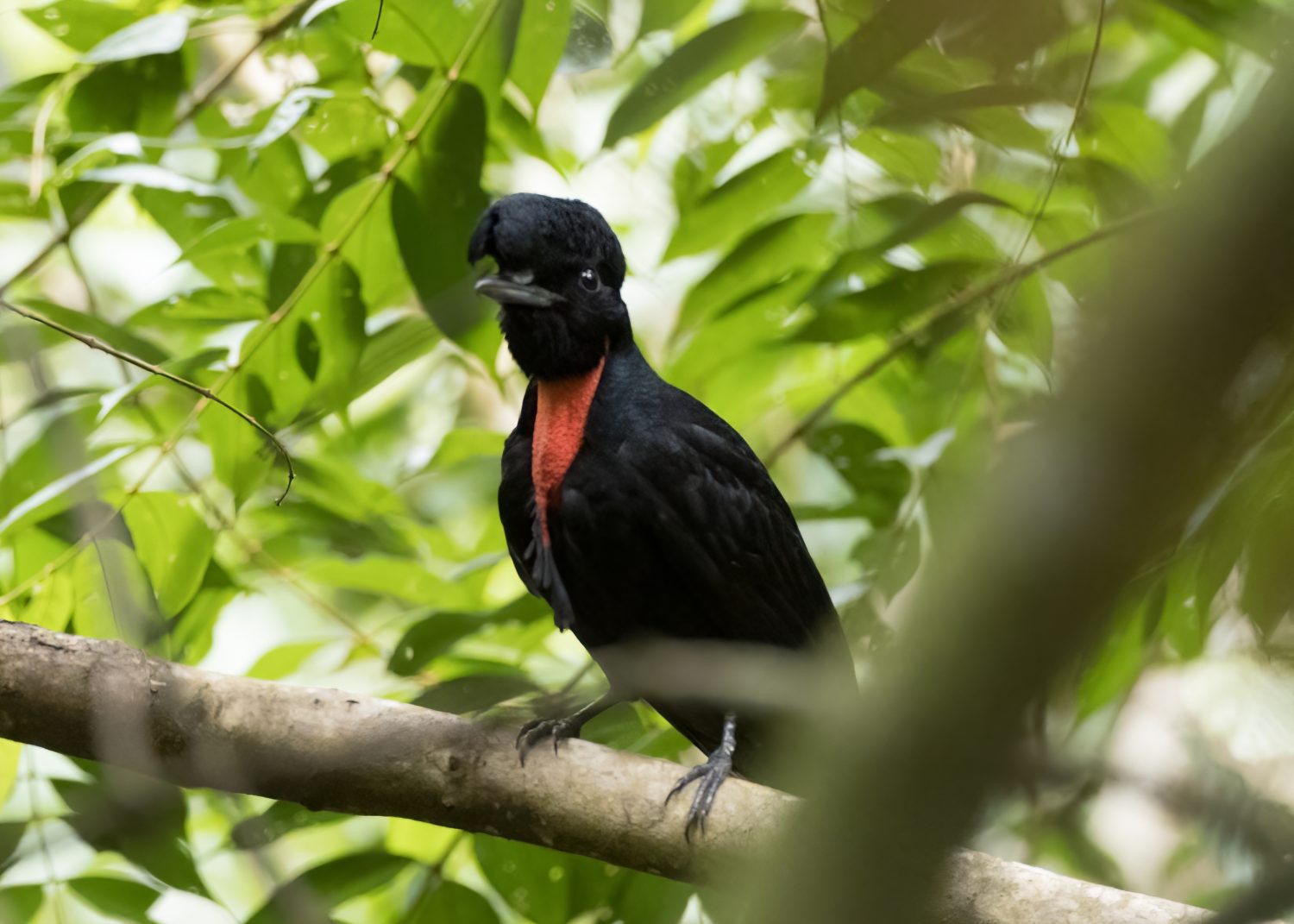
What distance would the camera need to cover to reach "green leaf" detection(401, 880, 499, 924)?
2.54 m

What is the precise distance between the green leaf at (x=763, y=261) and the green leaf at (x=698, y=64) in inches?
15.9

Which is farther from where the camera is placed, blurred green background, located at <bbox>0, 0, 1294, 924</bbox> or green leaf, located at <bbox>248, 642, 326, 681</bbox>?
green leaf, located at <bbox>248, 642, 326, 681</bbox>

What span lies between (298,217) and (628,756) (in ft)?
4.74

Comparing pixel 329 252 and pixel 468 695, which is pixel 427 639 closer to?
pixel 329 252

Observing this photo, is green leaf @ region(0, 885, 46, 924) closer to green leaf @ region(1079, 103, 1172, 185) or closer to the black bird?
the black bird

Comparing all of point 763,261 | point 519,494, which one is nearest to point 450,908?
point 519,494

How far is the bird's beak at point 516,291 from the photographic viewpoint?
263 cm

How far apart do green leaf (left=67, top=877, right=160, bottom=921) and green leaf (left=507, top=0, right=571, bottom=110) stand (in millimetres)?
1777

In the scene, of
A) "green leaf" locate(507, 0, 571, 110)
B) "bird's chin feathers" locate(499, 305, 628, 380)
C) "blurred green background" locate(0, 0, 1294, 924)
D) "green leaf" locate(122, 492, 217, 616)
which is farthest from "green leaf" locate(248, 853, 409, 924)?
"green leaf" locate(507, 0, 571, 110)

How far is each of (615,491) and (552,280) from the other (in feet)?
1.61

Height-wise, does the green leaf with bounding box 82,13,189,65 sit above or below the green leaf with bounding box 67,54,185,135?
below

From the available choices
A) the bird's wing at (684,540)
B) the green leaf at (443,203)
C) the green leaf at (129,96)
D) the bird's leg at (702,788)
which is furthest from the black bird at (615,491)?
the green leaf at (129,96)

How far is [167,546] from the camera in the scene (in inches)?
103

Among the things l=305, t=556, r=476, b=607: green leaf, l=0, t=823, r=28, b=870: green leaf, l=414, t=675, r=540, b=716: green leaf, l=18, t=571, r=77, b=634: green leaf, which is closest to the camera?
l=414, t=675, r=540, b=716: green leaf
